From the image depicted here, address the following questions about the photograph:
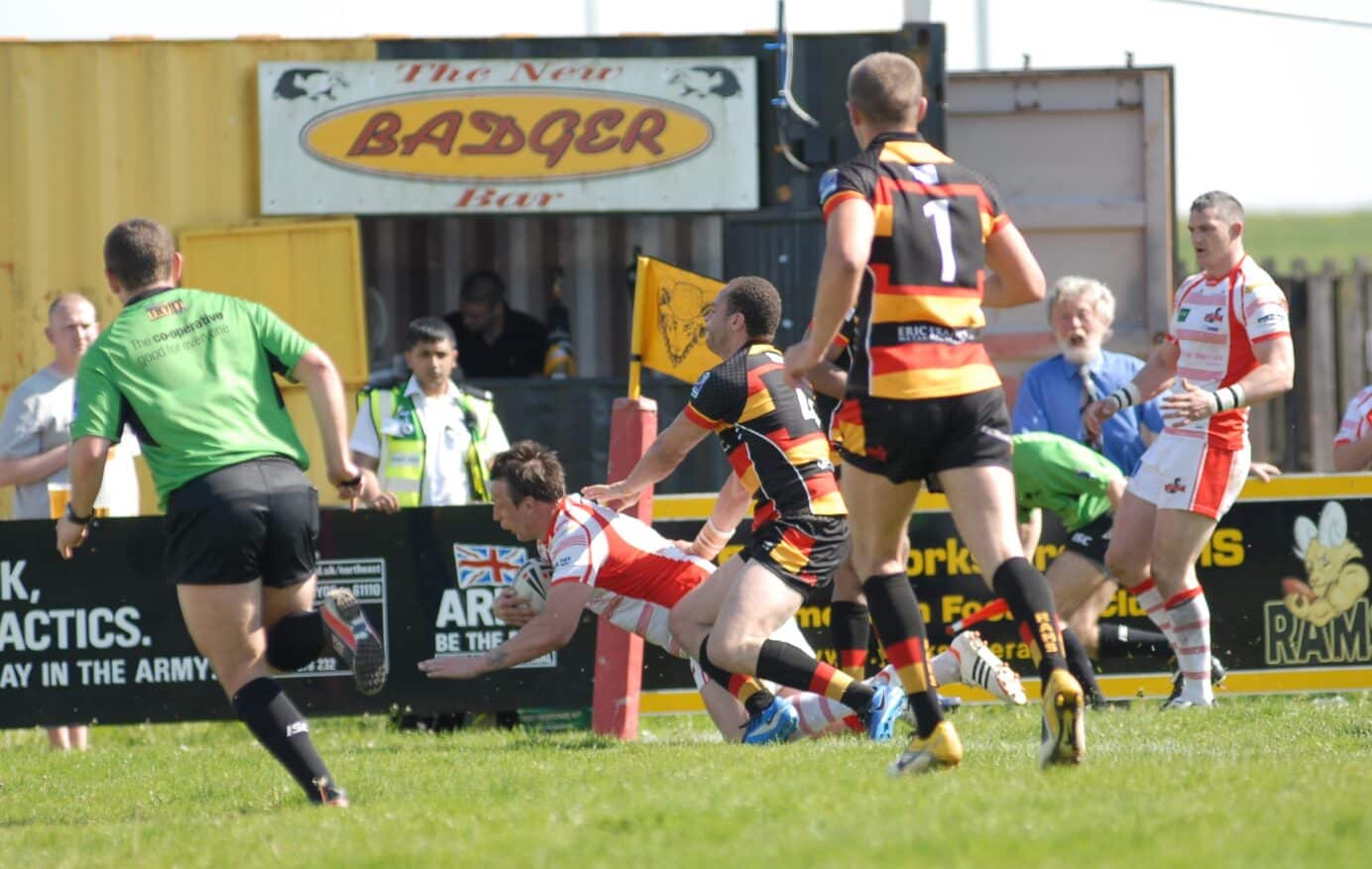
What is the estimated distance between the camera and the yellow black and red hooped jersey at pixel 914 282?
217 inches

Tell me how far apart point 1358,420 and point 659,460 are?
441cm

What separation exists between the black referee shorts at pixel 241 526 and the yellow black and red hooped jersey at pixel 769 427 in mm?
1910

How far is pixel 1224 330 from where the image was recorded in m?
8.48

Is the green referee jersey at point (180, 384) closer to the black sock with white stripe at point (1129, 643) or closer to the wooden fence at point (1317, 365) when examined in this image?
the black sock with white stripe at point (1129, 643)

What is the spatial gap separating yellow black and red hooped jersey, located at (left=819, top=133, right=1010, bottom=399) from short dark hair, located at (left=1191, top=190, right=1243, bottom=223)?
3.27 metres

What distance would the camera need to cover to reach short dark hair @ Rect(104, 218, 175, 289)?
611cm

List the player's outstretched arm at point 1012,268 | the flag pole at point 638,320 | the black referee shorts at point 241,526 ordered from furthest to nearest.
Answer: the flag pole at point 638,320, the black referee shorts at point 241,526, the player's outstretched arm at point 1012,268

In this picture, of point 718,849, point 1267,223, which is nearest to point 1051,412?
point 718,849

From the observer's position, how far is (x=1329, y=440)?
1652cm

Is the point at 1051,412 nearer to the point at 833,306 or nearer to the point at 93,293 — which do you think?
the point at 833,306

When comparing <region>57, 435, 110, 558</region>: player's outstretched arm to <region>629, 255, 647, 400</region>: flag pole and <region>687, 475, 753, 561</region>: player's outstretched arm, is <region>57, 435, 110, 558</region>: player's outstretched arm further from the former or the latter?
<region>629, 255, 647, 400</region>: flag pole

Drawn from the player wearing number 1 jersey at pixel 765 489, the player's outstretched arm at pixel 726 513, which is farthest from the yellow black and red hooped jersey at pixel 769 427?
the player's outstretched arm at pixel 726 513

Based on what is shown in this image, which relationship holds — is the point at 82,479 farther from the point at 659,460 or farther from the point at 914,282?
the point at 914,282

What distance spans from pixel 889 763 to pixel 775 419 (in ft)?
5.85
